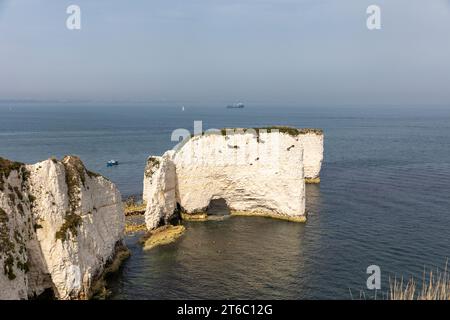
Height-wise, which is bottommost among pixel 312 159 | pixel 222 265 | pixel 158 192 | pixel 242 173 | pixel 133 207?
pixel 222 265

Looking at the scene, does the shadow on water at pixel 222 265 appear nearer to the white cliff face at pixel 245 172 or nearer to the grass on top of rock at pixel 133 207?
the white cliff face at pixel 245 172

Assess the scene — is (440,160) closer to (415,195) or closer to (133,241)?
(415,195)

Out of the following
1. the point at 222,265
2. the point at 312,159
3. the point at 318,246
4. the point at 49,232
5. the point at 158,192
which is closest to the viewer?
the point at 49,232

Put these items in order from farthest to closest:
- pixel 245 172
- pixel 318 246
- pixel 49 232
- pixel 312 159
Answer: pixel 312 159
pixel 245 172
pixel 318 246
pixel 49 232

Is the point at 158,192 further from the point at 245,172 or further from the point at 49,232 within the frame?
the point at 49,232

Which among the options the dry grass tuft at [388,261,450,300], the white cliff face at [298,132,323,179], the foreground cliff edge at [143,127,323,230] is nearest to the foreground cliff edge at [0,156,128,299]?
the foreground cliff edge at [143,127,323,230]

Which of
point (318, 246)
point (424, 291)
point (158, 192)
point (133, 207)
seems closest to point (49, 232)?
point (158, 192)

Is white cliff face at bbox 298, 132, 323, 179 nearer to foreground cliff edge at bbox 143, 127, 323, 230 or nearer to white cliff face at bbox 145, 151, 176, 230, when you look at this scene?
foreground cliff edge at bbox 143, 127, 323, 230
